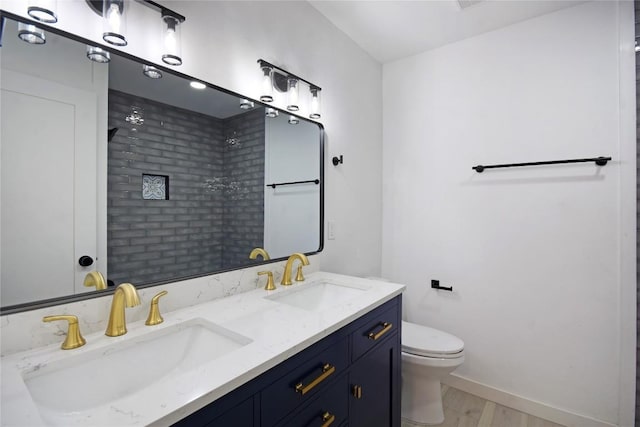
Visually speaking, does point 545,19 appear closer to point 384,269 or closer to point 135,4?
point 384,269

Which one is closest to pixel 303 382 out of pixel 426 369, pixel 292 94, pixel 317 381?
pixel 317 381

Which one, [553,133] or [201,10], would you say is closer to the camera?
[201,10]

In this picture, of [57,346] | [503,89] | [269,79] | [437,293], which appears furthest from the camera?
[437,293]

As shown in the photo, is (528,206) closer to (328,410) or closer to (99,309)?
(328,410)

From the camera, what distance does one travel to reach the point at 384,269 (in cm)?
254

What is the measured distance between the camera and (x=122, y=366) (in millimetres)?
846

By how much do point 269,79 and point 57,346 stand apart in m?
1.31

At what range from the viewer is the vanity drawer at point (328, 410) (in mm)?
895

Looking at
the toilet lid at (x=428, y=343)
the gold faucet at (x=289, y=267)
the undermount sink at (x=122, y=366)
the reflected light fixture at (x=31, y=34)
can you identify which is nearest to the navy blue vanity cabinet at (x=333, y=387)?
the undermount sink at (x=122, y=366)

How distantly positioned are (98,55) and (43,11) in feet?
0.49

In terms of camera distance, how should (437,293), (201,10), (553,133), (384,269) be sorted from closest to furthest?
(201,10)
(553,133)
(437,293)
(384,269)

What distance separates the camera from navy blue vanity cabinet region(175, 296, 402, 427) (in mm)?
723

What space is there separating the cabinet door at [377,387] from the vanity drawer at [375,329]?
0.04m

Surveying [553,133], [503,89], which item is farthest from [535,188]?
[503,89]
